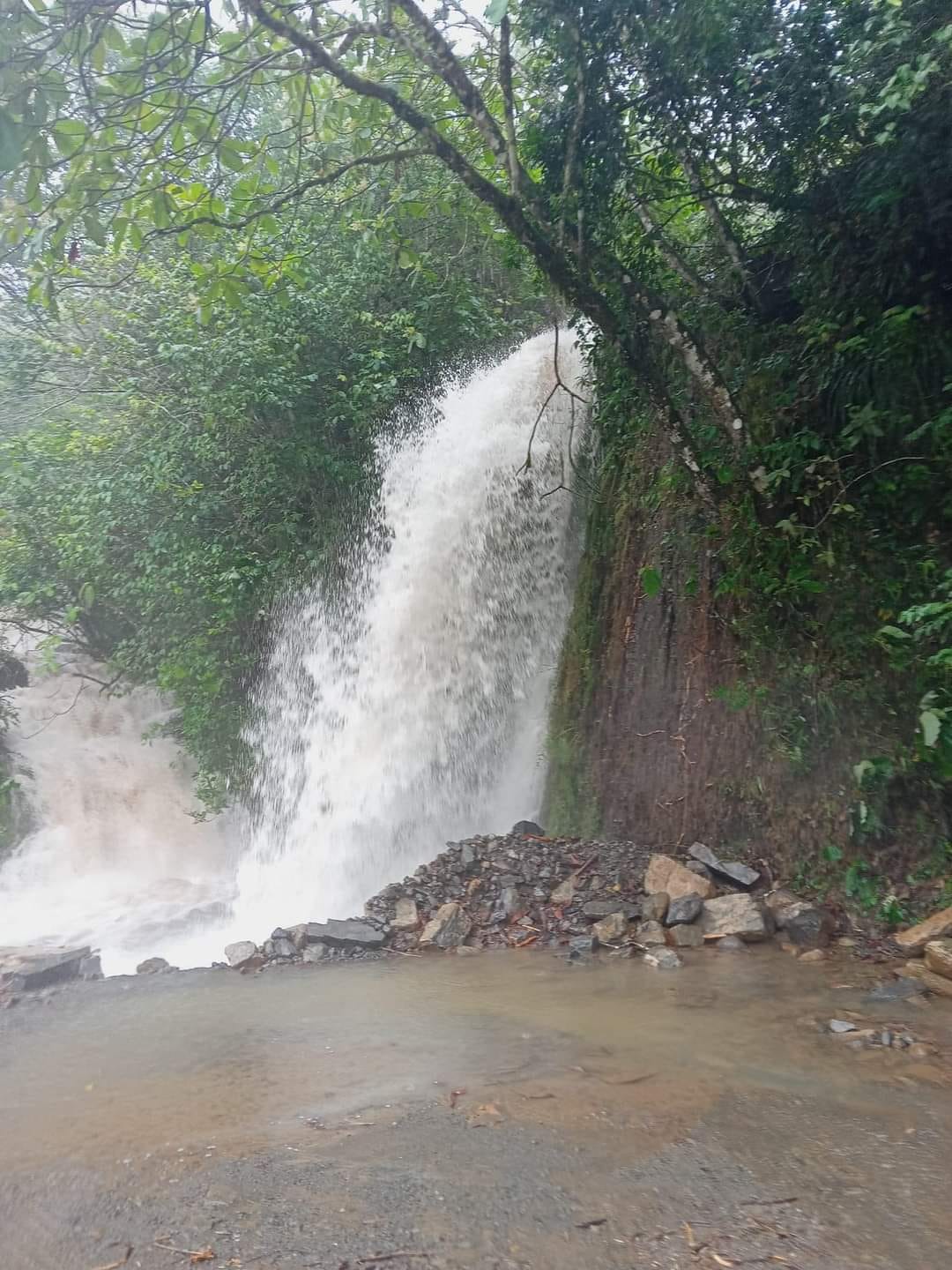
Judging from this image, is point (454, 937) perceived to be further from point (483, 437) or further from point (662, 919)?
point (483, 437)

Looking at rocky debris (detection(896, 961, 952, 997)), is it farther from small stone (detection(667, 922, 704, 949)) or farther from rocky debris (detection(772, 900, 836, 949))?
small stone (detection(667, 922, 704, 949))

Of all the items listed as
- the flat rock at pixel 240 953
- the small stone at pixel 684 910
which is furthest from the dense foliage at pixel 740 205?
the flat rock at pixel 240 953

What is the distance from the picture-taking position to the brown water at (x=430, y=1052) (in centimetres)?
317

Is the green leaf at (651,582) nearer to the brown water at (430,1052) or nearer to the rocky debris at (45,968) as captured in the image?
the brown water at (430,1052)

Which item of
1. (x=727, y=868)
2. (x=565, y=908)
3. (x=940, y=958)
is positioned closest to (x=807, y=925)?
(x=727, y=868)

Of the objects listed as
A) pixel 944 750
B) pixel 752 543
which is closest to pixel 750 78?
pixel 752 543

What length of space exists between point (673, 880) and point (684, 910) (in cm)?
35

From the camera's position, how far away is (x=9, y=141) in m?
4.25

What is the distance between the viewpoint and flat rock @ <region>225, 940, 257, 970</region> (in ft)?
19.4

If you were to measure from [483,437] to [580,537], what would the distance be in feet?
5.76

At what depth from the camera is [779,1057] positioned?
3533 mm

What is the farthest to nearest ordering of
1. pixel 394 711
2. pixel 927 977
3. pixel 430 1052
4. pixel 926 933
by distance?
pixel 394 711, pixel 926 933, pixel 927 977, pixel 430 1052

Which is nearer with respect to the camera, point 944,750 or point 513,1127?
point 513,1127

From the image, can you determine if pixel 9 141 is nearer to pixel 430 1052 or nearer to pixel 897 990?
pixel 430 1052
